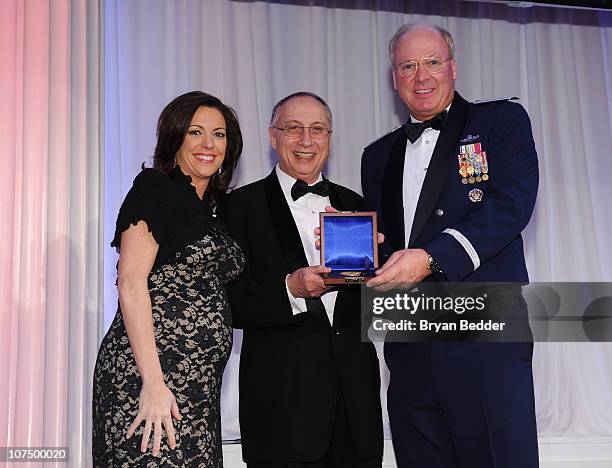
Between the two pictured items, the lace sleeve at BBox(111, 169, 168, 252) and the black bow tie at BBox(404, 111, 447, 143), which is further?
the black bow tie at BBox(404, 111, 447, 143)

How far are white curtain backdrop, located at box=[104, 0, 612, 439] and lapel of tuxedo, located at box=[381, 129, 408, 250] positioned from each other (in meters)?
1.81

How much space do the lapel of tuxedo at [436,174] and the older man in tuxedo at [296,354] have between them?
1.33 feet

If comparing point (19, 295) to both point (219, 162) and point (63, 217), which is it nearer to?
point (63, 217)

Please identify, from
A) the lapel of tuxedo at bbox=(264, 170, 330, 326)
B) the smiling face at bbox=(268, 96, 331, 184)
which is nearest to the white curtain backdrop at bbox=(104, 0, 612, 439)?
the smiling face at bbox=(268, 96, 331, 184)

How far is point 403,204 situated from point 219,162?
729mm

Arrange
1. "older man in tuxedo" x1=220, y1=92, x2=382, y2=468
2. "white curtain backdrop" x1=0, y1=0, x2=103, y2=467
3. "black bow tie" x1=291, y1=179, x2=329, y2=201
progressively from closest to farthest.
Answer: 1. "older man in tuxedo" x1=220, y1=92, x2=382, y2=468
2. "black bow tie" x1=291, y1=179, x2=329, y2=201
3. "white curtain backdrop" x1=0, y1=0, x2=103, y2=467

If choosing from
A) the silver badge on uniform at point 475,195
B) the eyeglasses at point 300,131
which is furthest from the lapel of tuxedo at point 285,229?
the silver badge on uniform at point 475,195

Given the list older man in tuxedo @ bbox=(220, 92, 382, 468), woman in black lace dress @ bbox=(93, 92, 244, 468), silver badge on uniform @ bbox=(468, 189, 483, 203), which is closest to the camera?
woman in black lace dress @ bbox=(93, 92, 244, 468)

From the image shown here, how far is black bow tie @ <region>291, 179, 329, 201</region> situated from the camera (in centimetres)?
321

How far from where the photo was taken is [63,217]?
394 centimetres

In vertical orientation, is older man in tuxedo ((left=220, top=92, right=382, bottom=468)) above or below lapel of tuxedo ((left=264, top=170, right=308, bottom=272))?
below

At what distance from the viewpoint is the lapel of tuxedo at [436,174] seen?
2.86m

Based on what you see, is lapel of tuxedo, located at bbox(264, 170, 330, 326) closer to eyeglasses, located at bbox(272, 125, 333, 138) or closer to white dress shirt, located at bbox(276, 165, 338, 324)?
white dress shirt, located at bbox(276, 165, 338, 324)

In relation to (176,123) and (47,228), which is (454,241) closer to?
(176,123)
